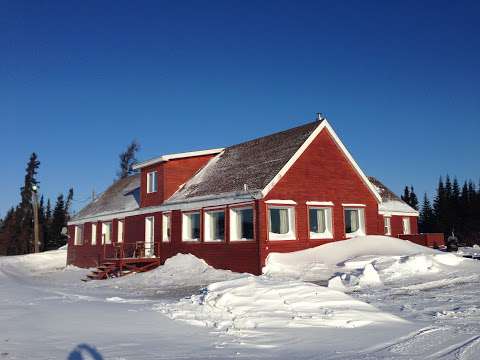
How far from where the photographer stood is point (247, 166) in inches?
945

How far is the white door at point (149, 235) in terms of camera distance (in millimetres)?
27188

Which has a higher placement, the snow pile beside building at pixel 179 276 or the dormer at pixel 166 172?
the dormer at pixel 166 172

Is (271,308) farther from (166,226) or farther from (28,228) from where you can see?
(28,228)

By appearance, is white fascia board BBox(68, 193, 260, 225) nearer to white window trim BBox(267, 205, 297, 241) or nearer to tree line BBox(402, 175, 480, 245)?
white window trim BBox(267, 205, 297, 241)

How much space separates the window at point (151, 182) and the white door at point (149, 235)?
1.67 m

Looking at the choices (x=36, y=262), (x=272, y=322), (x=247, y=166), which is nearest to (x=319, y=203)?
(x=247, y=166)

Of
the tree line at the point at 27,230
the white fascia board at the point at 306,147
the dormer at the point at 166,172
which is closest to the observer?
the white fascia board at the point at 306,147

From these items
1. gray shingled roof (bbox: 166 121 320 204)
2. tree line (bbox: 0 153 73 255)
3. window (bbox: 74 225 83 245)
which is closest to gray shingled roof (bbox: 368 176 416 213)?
gray shingled roof (bbox: 166 121 320 204)

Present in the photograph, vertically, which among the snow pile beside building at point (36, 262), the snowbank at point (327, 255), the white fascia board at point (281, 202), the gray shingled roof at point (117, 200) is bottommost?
the snow pile beside building at point (36, 262)

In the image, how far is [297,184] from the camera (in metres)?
22.2

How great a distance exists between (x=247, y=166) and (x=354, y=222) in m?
6.46

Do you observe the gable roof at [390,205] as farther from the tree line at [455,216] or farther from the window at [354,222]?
the tree line at [455,216]

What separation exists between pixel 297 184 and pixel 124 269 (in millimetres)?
11200

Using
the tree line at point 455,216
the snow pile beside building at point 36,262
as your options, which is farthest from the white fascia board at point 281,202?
the tree line at point 455,216
